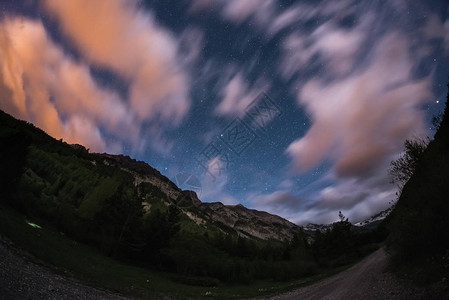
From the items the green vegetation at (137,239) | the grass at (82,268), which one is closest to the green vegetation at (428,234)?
the grass at (82,268)

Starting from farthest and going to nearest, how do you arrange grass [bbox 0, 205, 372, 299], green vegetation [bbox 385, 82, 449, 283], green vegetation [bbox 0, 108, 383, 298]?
green vegetation [bbox 0, 108, 383, 298] < grass [bbox 0, 205, 372, 299] < green vegetation [bbox 385, 82, 449, 283]

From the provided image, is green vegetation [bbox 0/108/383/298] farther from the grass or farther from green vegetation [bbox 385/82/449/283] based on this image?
green vegetation [bbox 385/82/449/283]

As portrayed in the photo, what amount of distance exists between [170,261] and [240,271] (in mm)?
16798

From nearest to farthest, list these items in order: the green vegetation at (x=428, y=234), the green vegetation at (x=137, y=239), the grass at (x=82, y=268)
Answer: the green vegetation at (x=428, y=234), the grass at (x=82, y=268), the green vegetation at (x=137, y=239)

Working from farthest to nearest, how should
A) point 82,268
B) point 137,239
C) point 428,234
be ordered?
point 137,239
point 82,268
point 428,234

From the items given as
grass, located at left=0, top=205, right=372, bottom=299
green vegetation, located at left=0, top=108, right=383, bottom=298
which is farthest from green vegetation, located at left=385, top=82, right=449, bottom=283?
green vegetation, located at left=0, top=108, right=383, bottom=298

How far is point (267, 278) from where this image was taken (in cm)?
5641

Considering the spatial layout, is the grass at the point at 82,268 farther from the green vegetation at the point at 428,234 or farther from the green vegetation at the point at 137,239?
the green vegetation at the point at 428,234

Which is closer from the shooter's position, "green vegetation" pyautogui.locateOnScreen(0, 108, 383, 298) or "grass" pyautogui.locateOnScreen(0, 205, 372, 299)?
"grass" pyautogui.locateOnScreen(0, 205, 372, 299)

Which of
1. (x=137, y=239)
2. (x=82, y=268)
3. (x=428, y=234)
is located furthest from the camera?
(x=137, y=239)

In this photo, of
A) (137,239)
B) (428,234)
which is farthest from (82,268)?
(137,239)

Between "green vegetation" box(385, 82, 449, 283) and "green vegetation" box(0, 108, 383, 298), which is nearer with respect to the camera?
"green vegetation" box(385, 82, 449, 283)

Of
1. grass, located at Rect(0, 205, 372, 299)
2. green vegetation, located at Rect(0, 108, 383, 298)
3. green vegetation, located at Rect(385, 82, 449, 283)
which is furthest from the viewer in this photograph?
green vegetation, located at Rect(0, 108, 383, 298)

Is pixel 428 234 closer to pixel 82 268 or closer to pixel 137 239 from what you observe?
pixel 82 268
